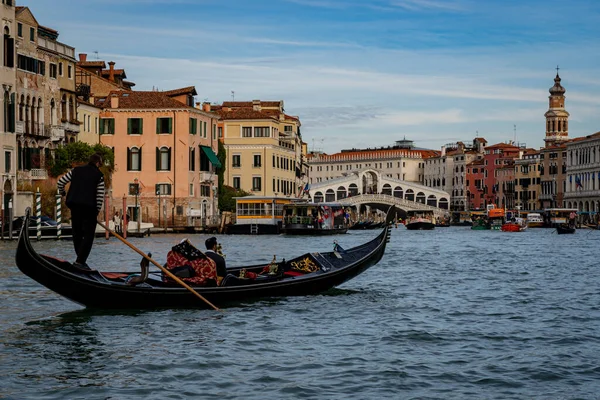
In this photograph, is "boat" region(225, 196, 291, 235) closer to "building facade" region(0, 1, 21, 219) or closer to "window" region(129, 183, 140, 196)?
"window" region(129, 183, 140, 196)

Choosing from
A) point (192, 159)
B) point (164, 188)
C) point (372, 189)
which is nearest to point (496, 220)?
point (192, 159)

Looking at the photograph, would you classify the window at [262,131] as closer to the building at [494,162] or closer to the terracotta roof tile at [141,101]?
the terracotta roof tile at [141,101]

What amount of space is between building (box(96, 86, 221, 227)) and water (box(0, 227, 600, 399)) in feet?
91.6

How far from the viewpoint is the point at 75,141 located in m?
39.8

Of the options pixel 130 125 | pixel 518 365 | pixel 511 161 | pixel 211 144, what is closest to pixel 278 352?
pixel 518 365

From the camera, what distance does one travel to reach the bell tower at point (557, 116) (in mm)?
98062

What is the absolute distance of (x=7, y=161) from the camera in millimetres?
33469

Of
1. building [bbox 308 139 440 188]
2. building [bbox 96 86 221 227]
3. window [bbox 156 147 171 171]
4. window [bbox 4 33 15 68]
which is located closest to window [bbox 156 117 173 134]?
building [bbox 96 86 221 227]

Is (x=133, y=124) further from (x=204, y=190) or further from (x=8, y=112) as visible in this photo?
(x=8, y=112)

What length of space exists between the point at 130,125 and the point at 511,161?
57.4m

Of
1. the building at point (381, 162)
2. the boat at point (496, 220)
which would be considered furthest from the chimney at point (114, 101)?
the building at point (381, 162)

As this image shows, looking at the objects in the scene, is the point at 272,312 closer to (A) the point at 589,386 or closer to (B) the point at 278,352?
(B) the point at 278,352

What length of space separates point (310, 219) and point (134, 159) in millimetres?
7700

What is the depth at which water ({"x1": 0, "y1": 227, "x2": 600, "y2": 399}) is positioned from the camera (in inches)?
342
